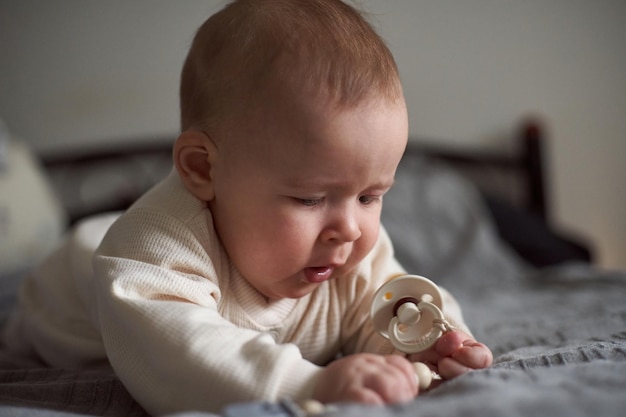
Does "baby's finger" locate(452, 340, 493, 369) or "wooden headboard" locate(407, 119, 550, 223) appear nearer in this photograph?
"baby's finger" locate(452, 340, 493, 369)

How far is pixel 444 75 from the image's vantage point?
2.64m

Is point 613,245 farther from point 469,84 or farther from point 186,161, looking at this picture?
point 186,161

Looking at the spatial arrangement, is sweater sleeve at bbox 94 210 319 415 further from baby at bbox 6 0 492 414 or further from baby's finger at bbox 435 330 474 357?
baby's finger at bbox 435 330 474 357

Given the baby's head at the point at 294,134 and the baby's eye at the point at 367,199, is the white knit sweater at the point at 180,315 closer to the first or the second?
the baby's head at the point at 294,134

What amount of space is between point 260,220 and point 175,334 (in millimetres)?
191

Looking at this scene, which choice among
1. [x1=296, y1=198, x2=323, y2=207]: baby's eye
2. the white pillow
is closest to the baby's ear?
[x1=296, y1=198, x2=323, y2=207]: baby's eye

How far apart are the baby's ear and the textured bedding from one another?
290 mm

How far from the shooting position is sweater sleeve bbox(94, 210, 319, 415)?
68cm

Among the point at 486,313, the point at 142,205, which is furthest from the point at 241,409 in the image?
the point at 486,313

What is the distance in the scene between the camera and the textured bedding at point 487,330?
0.60 meters

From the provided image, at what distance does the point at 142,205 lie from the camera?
0.91 meters

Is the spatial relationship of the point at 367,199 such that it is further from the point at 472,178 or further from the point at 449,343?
the point at 472,178

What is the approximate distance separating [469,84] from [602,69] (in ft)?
1.96

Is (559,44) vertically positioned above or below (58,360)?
above
